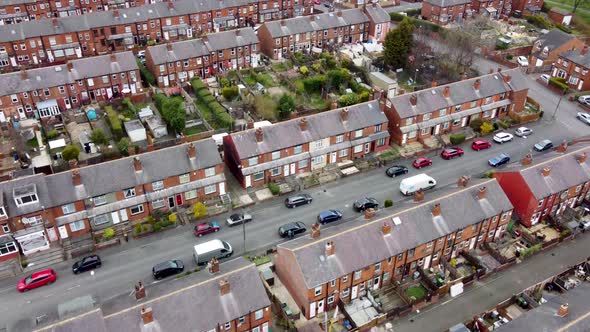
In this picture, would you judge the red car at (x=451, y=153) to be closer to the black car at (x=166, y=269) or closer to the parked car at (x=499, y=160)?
the parked car at (x=499, y=160)

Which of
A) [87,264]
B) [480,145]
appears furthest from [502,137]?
[87,264]


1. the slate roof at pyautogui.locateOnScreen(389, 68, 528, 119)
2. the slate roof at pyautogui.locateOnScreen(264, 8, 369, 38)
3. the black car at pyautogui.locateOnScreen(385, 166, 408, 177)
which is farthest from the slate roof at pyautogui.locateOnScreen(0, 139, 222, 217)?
the slate roof at pyautogui.locateOnScreen(264, 8, 369, 38)

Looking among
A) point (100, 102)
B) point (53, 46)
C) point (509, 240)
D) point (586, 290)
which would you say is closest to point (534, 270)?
point (509, 240)

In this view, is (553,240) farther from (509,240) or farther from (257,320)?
(257,320)

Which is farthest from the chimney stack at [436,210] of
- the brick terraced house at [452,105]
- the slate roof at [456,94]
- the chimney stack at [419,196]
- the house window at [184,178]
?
the house window at [184,178]

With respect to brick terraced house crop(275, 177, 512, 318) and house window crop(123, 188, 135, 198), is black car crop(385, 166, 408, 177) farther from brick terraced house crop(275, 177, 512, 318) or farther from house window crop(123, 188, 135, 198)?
house window crop(123, 188, 135, 198)
